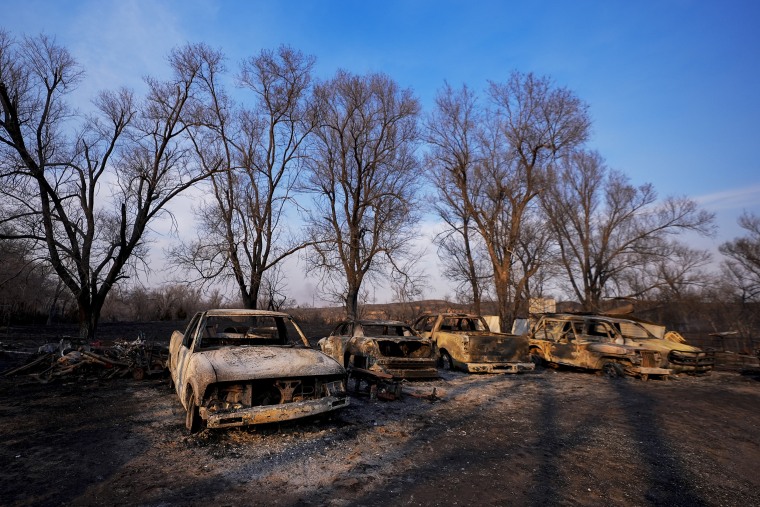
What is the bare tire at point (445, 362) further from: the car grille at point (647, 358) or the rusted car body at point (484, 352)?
the car grille at point (647, 358)

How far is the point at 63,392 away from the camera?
7953 millimetres

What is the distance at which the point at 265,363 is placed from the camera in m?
5.52

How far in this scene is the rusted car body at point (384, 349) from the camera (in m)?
8.86

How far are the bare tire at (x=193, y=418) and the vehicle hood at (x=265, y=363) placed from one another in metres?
0.55

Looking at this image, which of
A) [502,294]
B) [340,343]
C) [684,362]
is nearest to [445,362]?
[340,343]

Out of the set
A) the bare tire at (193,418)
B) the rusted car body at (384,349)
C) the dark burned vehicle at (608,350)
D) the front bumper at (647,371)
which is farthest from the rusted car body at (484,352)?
the bare tire at (193,418)

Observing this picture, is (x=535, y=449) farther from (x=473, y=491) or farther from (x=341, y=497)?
(x=341, y=497)

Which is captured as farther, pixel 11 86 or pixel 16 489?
pixel 11 86

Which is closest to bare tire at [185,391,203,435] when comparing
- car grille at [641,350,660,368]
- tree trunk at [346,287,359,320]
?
car grille at [641,350,660,368]

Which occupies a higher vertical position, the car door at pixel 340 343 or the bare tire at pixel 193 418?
the car door at pixel 340 343

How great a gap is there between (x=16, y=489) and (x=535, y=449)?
5.23 m

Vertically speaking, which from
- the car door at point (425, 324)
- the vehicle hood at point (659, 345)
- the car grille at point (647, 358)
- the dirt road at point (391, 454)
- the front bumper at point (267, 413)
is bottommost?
the dirt road at point (391, 454)

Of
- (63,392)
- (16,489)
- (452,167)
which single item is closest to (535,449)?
(16,489)

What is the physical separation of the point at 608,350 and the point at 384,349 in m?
6.12
